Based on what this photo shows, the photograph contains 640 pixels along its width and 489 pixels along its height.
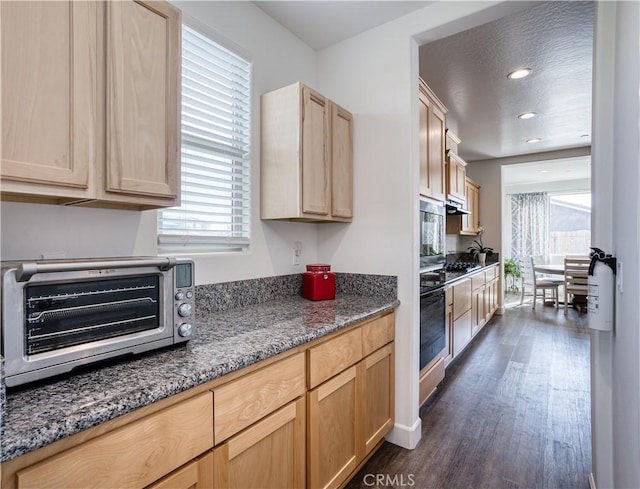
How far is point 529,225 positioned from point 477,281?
15.8 feet

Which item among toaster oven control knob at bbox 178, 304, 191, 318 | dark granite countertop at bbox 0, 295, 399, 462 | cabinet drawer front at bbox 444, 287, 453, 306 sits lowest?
cabinet drawer front at bbox 444, 287, 453, 306

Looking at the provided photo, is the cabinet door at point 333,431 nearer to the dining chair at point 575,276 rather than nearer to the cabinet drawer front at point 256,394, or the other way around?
the cabinet drawer front at point 256,394

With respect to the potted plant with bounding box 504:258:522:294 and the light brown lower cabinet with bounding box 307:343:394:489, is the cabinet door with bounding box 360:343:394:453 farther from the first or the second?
the potted plant with bounding box 504:258:522:294

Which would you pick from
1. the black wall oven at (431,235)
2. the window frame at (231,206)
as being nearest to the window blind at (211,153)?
the window frame at (231,206)

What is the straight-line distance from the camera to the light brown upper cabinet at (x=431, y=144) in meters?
2.44

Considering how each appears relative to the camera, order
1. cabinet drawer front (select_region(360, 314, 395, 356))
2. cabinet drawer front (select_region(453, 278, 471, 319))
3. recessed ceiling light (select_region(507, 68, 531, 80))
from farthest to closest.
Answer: cabinet drawer front (select_region(453, 278, 471, 319)) → recessed ceiling light (select_region(507, 68, 531, 80)) → cabinet drawer front (select_region(360, 314, 395, 356))

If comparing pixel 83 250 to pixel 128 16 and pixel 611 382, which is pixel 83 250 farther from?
pixel 611 382

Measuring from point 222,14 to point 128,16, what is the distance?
0.83 metres

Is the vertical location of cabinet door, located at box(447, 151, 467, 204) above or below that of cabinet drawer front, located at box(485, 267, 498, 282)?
above

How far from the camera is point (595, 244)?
5.48 feet

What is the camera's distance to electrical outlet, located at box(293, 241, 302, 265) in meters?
2.34

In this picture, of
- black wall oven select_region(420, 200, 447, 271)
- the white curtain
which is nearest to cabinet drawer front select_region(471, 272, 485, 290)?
black wall oven select_region(420, 200, 447, 271)

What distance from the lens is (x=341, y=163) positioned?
2.27 meters

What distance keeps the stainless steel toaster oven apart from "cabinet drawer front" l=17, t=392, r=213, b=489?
0.78 feet
